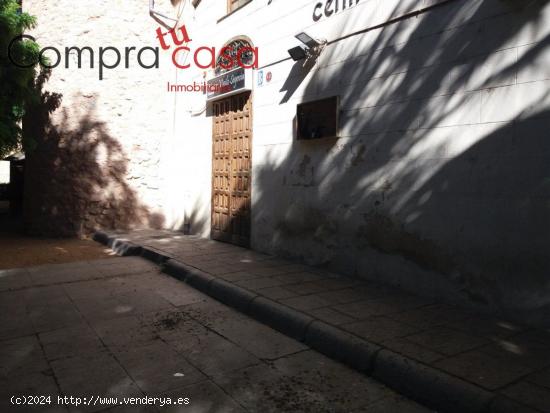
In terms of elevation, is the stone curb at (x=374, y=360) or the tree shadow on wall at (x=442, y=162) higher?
the tree shadow on wall at (x=442, y=162)

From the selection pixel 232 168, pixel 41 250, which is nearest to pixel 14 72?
pixel 41 250

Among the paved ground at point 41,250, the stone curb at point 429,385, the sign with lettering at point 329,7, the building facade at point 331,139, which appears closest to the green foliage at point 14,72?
the building facade at point 331,139

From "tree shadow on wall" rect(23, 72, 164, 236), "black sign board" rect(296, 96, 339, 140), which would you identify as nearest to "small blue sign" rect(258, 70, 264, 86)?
"black sign board" rect(296, 96, 339, 140)

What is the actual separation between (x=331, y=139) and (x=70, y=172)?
6523 mm

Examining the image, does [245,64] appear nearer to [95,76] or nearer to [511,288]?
[95,76]

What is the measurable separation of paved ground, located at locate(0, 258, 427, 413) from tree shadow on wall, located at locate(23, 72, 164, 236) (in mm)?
4761

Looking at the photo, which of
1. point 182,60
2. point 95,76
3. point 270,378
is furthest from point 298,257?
point 95,76

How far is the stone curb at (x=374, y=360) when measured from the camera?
2488 mm

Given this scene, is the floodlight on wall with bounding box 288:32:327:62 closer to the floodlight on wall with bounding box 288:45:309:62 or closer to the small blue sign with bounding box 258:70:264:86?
the floodlight on wall with bounding box 288:45:309:62

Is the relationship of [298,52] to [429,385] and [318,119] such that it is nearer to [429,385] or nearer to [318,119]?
[318,119]

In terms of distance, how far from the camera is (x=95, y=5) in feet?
30.9

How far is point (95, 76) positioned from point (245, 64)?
4.05m

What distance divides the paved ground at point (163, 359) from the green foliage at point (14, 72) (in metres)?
4.73

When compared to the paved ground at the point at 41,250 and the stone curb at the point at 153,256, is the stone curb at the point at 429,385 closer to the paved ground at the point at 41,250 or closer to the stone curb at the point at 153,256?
the stone curb at the point at 153,256
